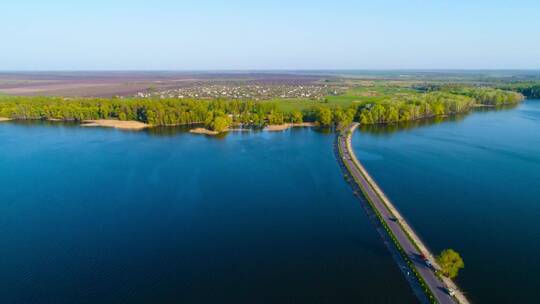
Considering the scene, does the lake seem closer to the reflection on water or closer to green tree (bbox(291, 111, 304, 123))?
the reflection on water

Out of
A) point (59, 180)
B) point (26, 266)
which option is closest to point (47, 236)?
point (26, 266)

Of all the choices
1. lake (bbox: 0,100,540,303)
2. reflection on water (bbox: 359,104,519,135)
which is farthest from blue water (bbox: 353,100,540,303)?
reflection on water (bbox: 359,104,519,135)

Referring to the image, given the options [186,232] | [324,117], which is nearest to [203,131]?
[324,117]

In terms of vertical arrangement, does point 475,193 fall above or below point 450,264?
above

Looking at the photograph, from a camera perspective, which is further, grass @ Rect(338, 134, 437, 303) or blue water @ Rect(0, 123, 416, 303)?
blue water @ Rect(0, 123, 416, 303)

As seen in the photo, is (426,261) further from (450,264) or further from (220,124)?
(220,124)

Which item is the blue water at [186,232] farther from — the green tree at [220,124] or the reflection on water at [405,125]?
the reflection on water at [405,125]

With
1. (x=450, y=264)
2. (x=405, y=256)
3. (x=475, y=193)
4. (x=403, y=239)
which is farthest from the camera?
(x=475, y=193)

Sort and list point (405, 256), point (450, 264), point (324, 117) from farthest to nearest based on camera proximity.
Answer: point (324, 117), point (405, 256), point (450, 264)
